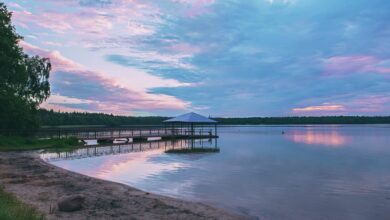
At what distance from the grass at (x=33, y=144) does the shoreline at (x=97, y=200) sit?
15588mm

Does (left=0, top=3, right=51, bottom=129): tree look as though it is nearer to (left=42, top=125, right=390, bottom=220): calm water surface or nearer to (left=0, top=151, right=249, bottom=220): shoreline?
(left=42, top=125, right=390, bottom=220): calm water surface

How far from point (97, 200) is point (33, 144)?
25.5m

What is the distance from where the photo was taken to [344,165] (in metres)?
25.8

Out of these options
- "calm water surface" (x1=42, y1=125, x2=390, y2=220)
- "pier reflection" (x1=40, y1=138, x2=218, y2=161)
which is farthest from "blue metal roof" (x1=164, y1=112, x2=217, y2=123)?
"calm water surface" (x1=42, y1=125, x2=390, y2=220)

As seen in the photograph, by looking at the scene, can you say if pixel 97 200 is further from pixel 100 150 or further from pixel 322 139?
pixel 322 139

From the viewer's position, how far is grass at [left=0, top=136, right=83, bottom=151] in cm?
3197

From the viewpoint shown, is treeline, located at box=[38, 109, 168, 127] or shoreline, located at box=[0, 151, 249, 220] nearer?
shoreline, located at box=[0, 151, 249, 220]

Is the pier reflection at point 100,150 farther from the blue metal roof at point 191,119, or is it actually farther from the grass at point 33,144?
the blue metal roof at point 191,119

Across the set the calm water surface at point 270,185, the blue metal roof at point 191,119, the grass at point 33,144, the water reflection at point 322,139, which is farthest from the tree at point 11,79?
the water reflection at point 322,139

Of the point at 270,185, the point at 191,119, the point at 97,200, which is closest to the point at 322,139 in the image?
the point at 191,119

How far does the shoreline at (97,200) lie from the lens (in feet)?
34.6

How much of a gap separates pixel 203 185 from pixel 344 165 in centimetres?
1285

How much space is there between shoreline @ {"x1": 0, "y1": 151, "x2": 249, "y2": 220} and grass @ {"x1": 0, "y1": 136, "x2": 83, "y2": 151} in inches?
614

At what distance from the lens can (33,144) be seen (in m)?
34.9
